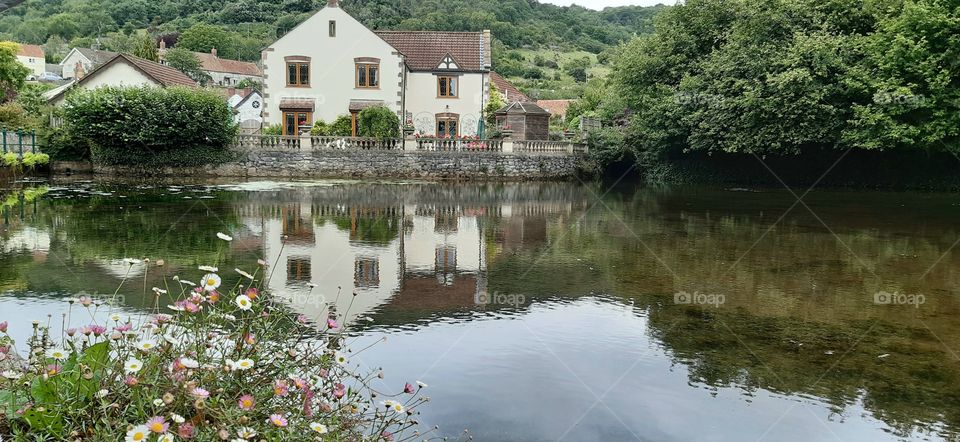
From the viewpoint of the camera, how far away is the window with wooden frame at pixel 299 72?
126 feet

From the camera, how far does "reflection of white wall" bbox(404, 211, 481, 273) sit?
11.3 meters

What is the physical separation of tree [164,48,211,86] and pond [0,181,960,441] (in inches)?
3131

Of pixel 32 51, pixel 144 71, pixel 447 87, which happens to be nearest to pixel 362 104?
pixel 447 87

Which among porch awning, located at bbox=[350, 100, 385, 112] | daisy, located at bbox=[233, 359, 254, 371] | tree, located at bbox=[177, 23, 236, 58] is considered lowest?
daisy, located at bbox=[233, 359, 254, 371]

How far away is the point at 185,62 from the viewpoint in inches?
3632

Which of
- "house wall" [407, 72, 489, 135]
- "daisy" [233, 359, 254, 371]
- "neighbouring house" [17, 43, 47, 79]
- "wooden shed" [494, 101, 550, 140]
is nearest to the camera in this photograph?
"daisy" [233, 359, 254, 371]

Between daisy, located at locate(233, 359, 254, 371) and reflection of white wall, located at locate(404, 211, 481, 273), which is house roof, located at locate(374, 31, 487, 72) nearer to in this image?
reflection of white wall, located at locate(404, 211, 481, 273)

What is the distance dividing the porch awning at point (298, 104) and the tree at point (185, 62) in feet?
193

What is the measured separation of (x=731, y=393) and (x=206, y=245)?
9264mm

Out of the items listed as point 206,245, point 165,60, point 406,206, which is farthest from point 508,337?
point 165,60

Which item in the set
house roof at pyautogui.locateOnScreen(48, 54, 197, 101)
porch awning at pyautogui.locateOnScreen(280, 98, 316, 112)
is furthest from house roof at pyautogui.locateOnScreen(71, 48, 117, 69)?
porch awning at pyautogui.locateOnScreen(280, 98, 316, 112)

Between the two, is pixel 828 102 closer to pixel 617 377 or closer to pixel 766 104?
pixel 766 104

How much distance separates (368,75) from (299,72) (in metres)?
3.65

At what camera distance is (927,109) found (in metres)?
27.3
